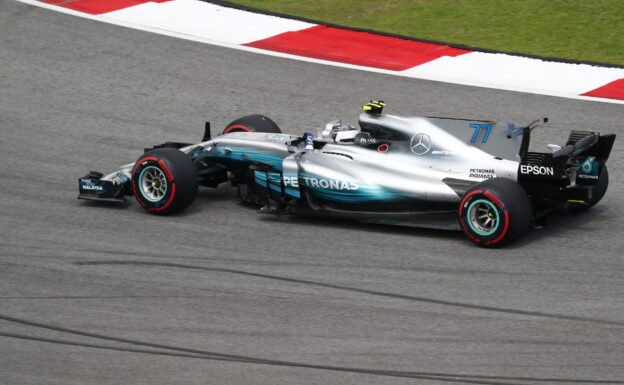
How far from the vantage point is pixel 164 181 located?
971 cm

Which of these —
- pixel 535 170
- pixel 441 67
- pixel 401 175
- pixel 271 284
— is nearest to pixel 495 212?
pixel 535 170

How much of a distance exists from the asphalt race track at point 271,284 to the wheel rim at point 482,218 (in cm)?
20

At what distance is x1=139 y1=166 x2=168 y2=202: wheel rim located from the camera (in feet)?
32.0

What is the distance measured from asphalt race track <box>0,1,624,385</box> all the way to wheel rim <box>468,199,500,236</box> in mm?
200

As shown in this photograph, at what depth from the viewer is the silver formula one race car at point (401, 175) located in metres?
8.79

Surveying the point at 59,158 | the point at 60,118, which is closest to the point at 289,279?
the point at 59,158

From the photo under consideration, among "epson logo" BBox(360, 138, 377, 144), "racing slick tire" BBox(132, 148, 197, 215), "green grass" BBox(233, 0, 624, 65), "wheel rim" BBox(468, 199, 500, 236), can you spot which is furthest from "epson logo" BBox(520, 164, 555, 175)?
"green grass" BBox(233, 0, 624, 65)

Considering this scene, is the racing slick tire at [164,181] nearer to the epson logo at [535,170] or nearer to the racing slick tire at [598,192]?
the epson logo at [535,170]

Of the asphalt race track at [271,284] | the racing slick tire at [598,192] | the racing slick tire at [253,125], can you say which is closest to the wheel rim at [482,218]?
the asphalt race track at [271,284]

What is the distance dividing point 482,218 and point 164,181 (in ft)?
10.1

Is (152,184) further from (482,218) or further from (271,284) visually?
(482,218)

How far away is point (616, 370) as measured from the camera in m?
6.61

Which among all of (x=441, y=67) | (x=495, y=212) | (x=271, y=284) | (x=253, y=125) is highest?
(x=441, y=67)

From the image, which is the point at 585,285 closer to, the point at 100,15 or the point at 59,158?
the point at 59,158
